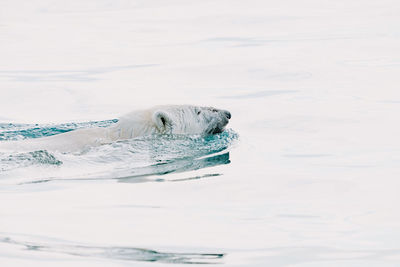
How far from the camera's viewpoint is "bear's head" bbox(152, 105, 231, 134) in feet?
38.9

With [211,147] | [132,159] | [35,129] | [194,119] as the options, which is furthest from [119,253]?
[35,129]

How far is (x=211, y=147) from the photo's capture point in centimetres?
1166

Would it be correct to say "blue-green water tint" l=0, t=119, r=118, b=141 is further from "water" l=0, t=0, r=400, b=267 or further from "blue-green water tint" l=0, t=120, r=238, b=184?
"blue-green water tint" l=0, t=120, r=238, b=184

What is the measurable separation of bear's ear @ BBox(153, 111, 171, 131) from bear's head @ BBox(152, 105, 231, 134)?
57mm

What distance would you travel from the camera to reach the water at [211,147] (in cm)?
729

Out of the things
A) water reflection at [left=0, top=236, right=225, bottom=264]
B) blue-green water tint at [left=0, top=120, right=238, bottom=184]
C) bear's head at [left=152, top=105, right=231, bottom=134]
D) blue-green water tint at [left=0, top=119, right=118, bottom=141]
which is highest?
bear's head at [left=152, top=105, right=231, bottom=134]

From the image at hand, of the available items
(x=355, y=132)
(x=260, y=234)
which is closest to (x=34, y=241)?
(x=260, y=234)

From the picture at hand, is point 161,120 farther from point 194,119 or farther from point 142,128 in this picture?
point 194,119

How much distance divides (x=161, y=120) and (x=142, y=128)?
0.95 ft

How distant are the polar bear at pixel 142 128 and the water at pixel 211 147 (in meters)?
0.23

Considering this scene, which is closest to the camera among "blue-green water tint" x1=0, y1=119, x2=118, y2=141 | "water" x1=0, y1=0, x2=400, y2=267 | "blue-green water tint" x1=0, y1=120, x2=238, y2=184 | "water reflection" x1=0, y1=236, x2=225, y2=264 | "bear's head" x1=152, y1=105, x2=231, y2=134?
"water reflection" x1=0, y1=236, x2=225, y2=264

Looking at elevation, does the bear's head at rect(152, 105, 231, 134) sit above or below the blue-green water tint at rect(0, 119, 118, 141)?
above

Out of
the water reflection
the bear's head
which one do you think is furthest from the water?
the bear's head

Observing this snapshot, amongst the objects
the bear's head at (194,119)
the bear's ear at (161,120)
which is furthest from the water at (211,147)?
the bear's ear at (161,120)
